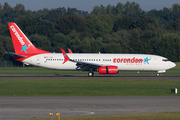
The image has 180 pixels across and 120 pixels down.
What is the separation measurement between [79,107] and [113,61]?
29858 millimetres

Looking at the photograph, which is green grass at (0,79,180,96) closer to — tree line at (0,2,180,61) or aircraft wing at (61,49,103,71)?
aircraft wing at (61,49,103,71)

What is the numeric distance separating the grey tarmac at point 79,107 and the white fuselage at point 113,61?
26.0 m

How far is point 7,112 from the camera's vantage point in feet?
59.8

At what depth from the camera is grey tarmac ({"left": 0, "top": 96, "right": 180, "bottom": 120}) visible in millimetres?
18078

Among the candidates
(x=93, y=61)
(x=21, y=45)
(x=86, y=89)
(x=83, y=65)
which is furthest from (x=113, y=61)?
(x=86, y=89)

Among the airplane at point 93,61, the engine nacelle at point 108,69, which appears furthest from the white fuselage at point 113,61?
the engine nacelle at point 108,69

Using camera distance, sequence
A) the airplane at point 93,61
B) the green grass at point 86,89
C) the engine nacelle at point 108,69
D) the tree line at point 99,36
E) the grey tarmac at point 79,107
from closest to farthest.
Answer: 1. the grey tarmac at point 79,107
2. the green grass at point 86,89
3. the engine nacelle at point 108,69
4. the airplane at point 93,61
5. the tree line at point 99,36

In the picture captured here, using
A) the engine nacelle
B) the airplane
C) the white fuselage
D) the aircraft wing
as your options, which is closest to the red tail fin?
the airplane

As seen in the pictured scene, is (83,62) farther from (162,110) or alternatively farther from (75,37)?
(75,37)

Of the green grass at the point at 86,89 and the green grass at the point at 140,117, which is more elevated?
the green grass at the point at 86,89

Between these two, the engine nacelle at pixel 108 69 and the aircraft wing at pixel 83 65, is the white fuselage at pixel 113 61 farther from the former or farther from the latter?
the engine nacelle at pixel 108 69

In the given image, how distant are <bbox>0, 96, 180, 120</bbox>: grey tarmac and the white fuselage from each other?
25974mm

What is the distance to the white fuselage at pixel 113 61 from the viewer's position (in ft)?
162

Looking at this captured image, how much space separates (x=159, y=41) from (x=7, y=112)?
87.9 metres
